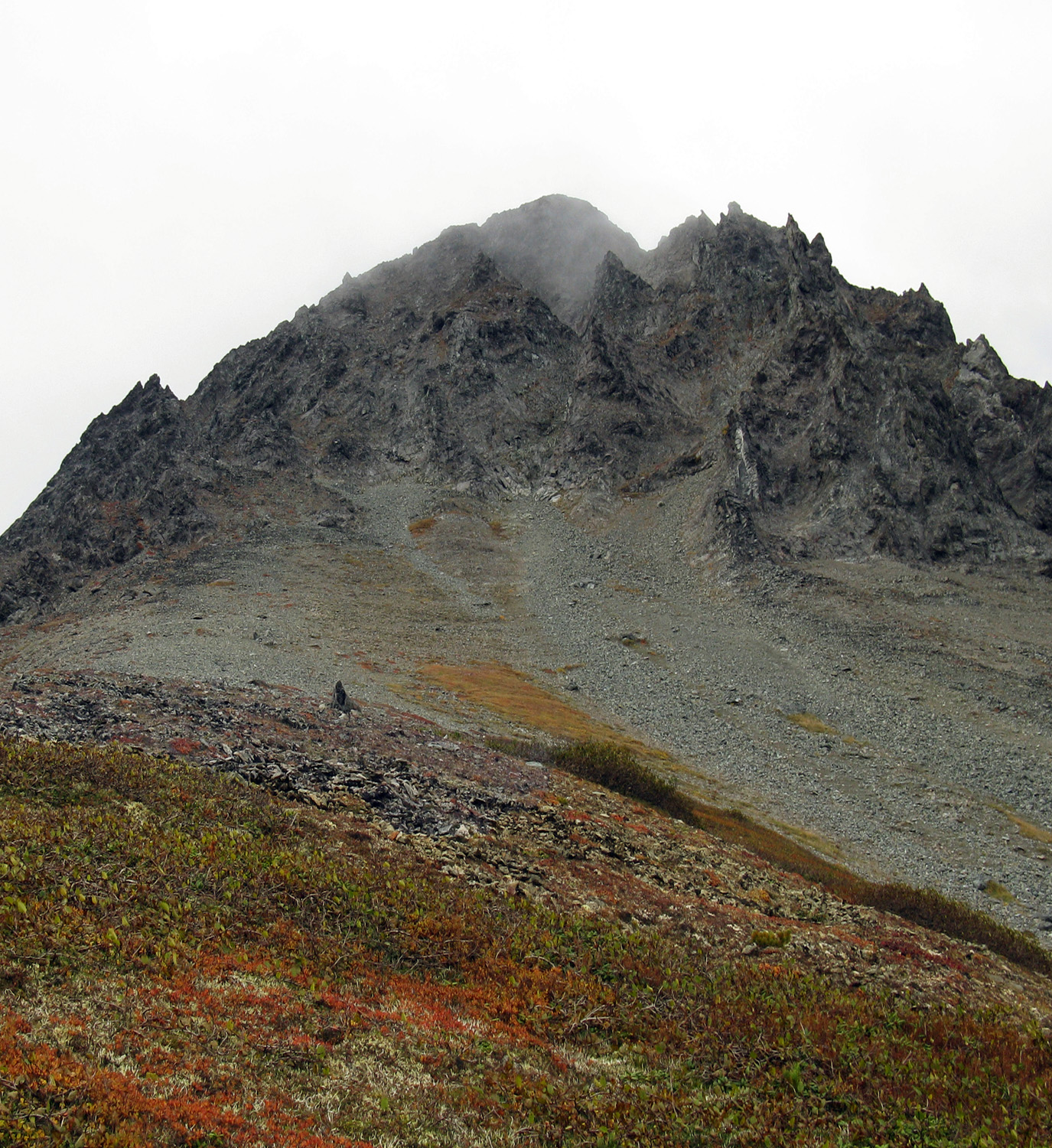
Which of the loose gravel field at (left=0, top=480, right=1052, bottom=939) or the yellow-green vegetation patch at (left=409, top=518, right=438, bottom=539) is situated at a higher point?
the yellow-green vegetation patch at (left=409, top=518, right=438, bottom=539)

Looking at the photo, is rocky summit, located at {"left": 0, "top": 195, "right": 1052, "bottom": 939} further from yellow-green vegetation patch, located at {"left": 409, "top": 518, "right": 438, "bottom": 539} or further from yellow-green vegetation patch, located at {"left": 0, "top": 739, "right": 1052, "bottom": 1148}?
yellow-green vegetation patch, located at {"left": 0, "top": 739, "right": 1052, "bottom": 1148}

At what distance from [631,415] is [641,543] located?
4011cm

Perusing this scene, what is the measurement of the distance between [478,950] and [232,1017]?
4.53m

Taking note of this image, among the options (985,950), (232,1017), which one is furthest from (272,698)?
(985,950)

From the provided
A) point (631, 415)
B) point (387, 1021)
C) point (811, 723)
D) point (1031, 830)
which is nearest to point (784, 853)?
point (1031, 830)

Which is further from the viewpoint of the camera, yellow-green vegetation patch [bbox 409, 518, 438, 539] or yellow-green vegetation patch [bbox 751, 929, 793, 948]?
yellow-green vegetation patch [bbox 409, 518, 438, 539]

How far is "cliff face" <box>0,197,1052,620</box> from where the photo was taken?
3642 inches

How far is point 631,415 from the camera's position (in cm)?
13188

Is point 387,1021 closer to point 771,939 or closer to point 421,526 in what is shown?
point 771,939

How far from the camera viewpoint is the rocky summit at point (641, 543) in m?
42.9

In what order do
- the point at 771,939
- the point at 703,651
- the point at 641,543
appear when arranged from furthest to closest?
the point at 641,543 < the point at 703,651 < the point at 771,939

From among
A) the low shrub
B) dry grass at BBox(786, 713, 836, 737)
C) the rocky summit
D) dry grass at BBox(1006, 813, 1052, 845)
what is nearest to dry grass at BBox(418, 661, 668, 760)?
the rocky summit

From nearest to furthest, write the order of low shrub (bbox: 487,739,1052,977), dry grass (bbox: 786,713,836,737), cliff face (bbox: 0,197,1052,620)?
1. low shrub (bbox: 487,739,1052,977)
2. dry grass (bbox: 786,713,836,737)
3. cliff face (bbox: 0,197,1052,620)

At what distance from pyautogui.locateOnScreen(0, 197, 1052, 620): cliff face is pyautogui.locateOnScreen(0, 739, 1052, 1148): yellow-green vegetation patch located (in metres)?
77.4
